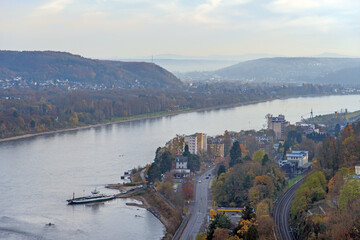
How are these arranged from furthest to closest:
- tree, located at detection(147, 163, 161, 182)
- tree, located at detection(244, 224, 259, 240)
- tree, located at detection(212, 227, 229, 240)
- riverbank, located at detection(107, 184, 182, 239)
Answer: tree, located at detection(147, 163, 161, 182)
riverbank, located at detection(107, 184, 182, 239)
tree, located at detection(212, 227, 229, 240)
tree, located at detection(244, 224, 259, 240)

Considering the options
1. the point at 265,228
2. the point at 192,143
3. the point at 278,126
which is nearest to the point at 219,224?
the point at 265,228

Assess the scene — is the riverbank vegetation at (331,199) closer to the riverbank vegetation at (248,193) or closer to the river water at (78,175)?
the riverbank vegetation at (248,193)

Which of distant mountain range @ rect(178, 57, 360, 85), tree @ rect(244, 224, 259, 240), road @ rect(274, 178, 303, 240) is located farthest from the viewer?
distant mountain range @ rect(178, 57, 360, 85)

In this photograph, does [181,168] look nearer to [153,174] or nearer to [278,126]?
[153,174]

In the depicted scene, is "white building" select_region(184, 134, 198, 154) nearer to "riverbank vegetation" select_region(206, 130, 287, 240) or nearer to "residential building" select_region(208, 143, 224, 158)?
"residential building" select_region(208, 143, 224, 158)

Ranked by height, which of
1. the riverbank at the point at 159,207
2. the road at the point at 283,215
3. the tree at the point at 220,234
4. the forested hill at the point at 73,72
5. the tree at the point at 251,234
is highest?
the forested hill at the point at 73,72

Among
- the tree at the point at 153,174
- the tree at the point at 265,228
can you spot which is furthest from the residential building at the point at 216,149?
the tree at the point at 265,228

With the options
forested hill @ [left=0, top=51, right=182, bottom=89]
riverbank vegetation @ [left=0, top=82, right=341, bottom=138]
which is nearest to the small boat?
riverbank vegetation @ [left=0, top=82, right=341, bottom=138]

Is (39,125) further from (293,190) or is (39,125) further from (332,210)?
→ (332,210)
